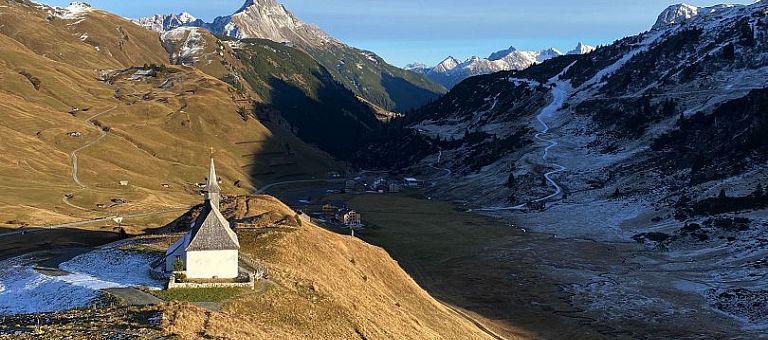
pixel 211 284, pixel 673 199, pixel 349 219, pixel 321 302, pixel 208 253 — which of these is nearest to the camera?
Answer: pixel 211 284

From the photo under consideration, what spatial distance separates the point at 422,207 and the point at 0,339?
483 ft

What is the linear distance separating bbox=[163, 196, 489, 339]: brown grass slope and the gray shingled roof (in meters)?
4.56

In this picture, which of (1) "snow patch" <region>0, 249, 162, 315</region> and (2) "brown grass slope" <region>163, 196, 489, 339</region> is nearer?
(2) "brown grass slope" <region>163, 196, 489, 339</region>

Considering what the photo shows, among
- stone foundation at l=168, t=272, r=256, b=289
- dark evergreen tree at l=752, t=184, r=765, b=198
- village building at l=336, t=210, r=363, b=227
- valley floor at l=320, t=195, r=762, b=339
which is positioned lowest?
valley floor at l=320, t=195, r=762, b=339

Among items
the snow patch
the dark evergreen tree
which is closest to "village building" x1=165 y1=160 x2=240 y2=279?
the snow patch

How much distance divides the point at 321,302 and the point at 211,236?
10.3m

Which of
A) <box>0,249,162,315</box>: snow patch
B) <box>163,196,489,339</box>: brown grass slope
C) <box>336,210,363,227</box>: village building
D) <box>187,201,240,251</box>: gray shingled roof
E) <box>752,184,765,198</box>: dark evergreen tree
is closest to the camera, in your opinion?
<box>163,196,489,339</box>: brown grass slope

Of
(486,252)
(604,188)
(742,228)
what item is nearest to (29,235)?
(486,252)

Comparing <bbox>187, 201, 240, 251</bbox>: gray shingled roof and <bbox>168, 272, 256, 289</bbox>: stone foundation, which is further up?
<bbox>187, 201, 240, 251</bbox>: gray shingled roof

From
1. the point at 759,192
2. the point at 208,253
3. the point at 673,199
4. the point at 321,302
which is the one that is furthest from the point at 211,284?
the point at 673,199

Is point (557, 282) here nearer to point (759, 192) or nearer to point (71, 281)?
→ point (759, 192)

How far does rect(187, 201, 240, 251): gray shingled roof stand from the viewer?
47.8 meters

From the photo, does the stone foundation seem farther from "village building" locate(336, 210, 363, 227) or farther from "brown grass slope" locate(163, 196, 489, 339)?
"village building" locate(336, 210, 363, 227)

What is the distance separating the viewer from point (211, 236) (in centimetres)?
4838
